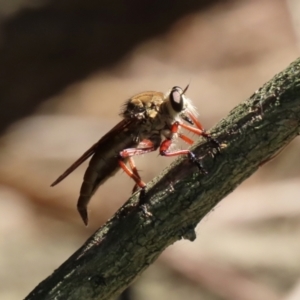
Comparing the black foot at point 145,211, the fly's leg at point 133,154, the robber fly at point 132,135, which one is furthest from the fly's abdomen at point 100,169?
the black foot at point 145,211

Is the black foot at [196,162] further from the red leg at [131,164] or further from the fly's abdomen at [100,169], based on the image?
the fly's abdomen at [100,169]

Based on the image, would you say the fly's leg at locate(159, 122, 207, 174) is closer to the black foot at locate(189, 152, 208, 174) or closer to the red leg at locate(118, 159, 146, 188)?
the black foot at locate(189, 152, 208, 174)

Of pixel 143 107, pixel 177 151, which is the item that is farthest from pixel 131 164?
pixel 177 151

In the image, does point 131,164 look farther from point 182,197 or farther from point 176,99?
point 182,197

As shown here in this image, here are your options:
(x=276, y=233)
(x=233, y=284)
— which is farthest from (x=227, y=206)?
(x=233, y=284)

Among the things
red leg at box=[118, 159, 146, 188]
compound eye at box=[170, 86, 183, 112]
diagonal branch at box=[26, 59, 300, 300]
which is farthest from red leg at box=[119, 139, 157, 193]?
diagonal branch at box=[26, 59, 300, 300]

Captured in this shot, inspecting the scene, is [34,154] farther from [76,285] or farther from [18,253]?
[76,285]

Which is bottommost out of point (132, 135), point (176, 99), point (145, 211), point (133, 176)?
point (145, 211)

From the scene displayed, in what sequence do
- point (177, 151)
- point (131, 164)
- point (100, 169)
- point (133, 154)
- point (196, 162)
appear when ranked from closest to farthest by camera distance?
point (196, 162) → point (177, 151) → point (133, 154) → point (131, 164) → point (100, 169)

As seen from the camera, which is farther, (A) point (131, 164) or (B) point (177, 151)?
(A) point (131, 164)
